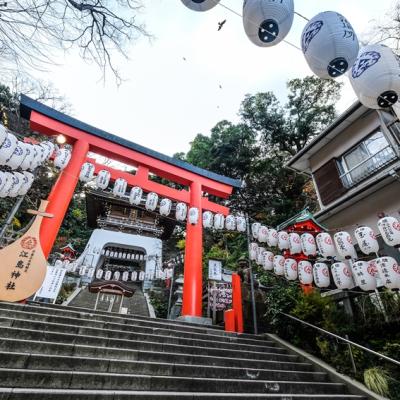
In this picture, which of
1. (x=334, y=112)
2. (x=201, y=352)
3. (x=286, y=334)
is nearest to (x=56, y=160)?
(x=201, y=352)

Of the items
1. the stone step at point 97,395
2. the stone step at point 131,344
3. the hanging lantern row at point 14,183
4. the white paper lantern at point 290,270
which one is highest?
the hanging lantern row at point 14,183

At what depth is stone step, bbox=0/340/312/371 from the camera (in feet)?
12.2

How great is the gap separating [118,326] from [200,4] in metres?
6.49

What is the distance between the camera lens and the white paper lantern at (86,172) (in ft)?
30.5

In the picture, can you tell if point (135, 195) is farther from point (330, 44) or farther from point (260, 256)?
point (330, 44)

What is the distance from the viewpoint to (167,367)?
4148 mm

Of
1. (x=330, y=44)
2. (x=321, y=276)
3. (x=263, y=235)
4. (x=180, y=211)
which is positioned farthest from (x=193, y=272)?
(x=330, y=44)

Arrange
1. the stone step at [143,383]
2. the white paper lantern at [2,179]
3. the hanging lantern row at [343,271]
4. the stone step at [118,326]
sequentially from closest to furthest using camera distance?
the stone step at [143,383]
the stone step at [118,326]
the hanging lantern row at [343,271]
the white paper lantern at [2,179]

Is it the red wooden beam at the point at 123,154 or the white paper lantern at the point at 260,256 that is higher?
the red wooden beam at the point at 123,154

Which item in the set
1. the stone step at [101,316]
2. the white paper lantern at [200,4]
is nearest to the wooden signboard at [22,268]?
the stone step at [101,316]

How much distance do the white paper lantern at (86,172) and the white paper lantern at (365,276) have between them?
30.7 ft

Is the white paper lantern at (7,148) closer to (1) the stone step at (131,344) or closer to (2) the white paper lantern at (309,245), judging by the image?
(1) the stone step at (131,344)

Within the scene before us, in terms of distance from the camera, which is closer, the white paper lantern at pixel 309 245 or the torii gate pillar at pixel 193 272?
the white paper lantern at pixel 309 245

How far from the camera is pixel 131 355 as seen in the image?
169 inches
